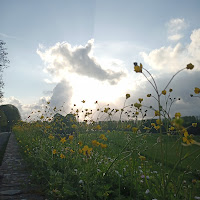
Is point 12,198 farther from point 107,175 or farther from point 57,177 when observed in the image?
point 107,175

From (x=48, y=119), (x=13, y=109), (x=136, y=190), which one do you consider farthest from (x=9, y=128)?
(x=136, y=190)

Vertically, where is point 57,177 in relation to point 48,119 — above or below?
below

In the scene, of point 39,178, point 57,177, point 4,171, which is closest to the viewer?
point 57,177

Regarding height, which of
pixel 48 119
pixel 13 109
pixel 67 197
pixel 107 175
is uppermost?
pixel 13 109

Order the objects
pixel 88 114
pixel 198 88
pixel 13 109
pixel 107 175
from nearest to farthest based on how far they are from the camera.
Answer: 1. pixel 198 88
2. pixel 107 175
3. pixel 88 114
4. pixel 13 109

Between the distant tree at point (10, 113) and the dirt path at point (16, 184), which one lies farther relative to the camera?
the distant tree at point (10, 113)

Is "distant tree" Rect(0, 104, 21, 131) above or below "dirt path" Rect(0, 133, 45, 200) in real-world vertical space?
above

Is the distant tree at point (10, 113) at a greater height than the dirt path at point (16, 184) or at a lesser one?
greater

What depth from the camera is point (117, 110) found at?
4586 mm

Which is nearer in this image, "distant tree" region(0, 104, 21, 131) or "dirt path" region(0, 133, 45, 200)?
"dirt path" region(0, 133, 45, 200)

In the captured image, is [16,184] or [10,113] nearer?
[16,184]

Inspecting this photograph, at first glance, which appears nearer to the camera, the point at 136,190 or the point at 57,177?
the point at 136,190

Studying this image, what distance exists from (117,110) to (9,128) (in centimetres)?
2723

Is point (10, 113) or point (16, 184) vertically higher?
point (10, 113)
